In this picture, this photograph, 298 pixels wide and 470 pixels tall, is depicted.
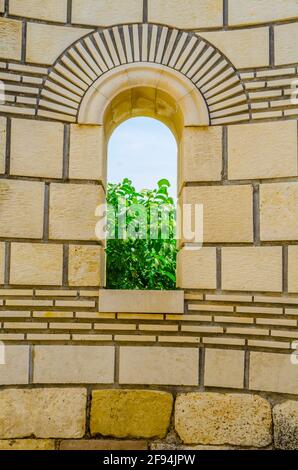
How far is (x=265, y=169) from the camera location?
3.30 m

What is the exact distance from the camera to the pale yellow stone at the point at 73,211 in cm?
333

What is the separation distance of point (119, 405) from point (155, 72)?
240 centimetres

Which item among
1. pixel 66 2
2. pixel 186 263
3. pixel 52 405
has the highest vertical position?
pixel 66 2

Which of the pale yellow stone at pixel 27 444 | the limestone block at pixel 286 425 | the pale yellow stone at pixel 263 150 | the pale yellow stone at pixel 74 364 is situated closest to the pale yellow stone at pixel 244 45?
the pale yellow stone at pixel 263 150

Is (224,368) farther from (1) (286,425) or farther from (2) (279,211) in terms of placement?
(2) (279,211)

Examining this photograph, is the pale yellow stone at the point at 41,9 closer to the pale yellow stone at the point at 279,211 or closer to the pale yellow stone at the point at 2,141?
the pale yellow stone at the point at 2,141

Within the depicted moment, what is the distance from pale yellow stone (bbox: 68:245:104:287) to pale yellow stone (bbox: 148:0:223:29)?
1.76 metres

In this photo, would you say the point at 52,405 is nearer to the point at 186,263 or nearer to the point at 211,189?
the point at 186,263

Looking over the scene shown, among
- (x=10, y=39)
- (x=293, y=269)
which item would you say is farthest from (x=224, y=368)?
(x=10, y=39)

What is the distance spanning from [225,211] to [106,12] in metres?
1.71

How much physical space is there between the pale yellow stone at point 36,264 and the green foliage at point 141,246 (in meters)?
1.14

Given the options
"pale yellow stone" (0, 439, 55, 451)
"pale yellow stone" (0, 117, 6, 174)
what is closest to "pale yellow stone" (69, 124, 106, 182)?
"pale yellow stone" (0, 117, 6, 174)

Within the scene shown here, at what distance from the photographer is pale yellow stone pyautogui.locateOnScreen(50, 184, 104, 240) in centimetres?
333
